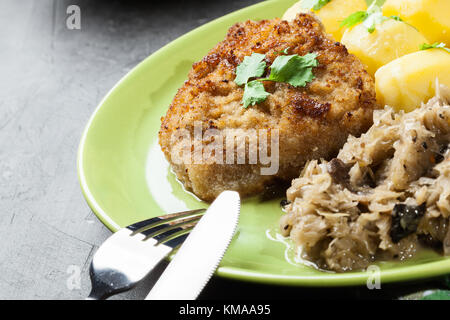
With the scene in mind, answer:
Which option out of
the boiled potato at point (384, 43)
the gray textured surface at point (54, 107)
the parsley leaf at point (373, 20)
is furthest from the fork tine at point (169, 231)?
the parsley leaf at point (373, 20)

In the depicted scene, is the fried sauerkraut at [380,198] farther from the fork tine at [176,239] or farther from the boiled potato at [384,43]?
the boiled potato at [384,43]

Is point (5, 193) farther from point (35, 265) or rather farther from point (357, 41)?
point (357, 41)

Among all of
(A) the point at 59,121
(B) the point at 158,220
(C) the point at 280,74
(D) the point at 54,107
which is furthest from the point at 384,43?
(D) the point at 54,107

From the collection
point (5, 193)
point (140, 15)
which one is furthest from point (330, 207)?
point (140, 15)

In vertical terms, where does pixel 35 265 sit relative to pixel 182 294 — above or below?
below

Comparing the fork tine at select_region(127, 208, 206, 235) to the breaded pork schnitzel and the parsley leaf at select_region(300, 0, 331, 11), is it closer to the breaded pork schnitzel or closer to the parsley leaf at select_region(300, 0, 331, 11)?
the breaded pork schnitzel

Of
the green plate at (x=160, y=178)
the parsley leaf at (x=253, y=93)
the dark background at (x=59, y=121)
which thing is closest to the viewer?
the green plate at (x=160, y=178)
